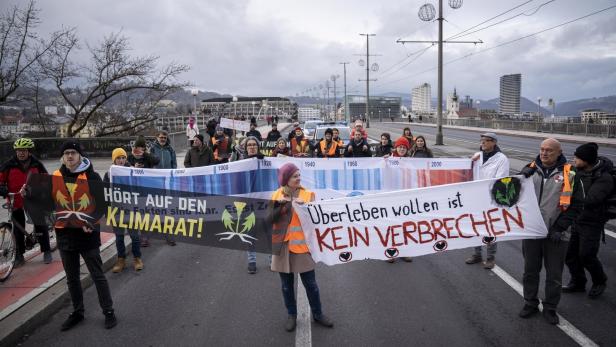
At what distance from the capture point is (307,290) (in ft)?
14.2

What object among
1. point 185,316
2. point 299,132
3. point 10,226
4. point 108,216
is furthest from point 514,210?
point 299,132

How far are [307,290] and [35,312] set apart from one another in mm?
3072

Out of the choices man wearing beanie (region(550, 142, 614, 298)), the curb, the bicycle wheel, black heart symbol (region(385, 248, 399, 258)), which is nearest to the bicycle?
the bicycle wheel

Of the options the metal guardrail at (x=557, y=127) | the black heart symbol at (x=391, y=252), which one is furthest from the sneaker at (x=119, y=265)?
the metal guardrail at (x=557, y=127)

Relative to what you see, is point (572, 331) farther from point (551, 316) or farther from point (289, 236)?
point (289, 236)

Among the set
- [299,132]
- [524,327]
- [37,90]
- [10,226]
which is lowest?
[524,327]

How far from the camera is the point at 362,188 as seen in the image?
24.6 ft

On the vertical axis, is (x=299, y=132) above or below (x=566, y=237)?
above

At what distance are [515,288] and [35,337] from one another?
5.61 m

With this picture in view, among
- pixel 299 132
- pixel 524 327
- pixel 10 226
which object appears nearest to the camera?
pixel 524 327

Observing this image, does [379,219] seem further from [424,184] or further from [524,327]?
[424,184]

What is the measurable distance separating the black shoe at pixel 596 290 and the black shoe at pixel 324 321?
3.19 metres

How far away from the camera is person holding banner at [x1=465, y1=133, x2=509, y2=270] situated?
5.67m

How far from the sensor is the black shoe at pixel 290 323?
4340mm
